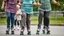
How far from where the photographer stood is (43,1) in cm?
898

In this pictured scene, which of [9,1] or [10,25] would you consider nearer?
[9,1]

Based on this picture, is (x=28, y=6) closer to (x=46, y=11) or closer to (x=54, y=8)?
(x=46, y=11)

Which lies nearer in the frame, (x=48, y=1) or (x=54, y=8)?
(x=48, y=1)

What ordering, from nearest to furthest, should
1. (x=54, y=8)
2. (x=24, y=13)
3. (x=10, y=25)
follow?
(x=24, y=13)
(x=10, y=25)
(x=54, y=8)

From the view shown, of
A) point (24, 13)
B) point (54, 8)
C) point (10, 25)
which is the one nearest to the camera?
point (24, 13)

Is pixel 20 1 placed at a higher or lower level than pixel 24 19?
higher

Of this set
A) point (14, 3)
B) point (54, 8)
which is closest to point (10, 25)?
point (14, 3)

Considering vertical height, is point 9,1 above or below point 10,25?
above

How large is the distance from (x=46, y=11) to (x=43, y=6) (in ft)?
0.67

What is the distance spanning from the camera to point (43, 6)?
8.96 meters

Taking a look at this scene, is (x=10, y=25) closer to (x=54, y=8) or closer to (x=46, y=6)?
(x=46, y=6)

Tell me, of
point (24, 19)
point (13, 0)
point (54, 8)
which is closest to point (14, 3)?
point (13, 0)

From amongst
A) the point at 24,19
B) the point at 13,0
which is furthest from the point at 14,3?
the point at 24,19

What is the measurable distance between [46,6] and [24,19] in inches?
36.5
